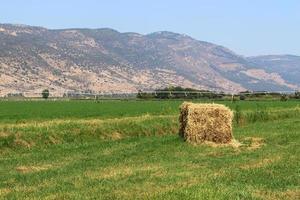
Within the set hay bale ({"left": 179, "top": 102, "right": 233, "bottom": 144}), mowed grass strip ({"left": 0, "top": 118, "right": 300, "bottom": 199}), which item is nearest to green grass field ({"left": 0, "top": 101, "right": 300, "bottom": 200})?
mowed grass strip ({"left": 0, "top": 118, "right": 300, "bottom": 199})

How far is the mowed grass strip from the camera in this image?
15.2 metres

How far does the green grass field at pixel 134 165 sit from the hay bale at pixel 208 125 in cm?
75

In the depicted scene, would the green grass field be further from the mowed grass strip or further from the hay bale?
the hay bale

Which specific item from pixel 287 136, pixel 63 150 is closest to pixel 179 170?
pixel 63 150

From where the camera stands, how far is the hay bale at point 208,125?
98.0 ft

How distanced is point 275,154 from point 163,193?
1013 centimetres

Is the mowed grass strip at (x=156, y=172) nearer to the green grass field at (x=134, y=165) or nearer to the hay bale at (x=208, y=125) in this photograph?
the green grass field at (x=134, y=165)

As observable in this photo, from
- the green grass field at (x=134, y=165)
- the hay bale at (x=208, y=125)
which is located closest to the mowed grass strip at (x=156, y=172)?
the green grass field at (x=134, y=165)

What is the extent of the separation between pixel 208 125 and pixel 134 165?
354 inches

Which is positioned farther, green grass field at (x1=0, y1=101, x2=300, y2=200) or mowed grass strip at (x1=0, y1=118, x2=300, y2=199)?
green grass field at (x1=0, y1=101, x2=300, y2=200)

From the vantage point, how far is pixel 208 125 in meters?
30.0

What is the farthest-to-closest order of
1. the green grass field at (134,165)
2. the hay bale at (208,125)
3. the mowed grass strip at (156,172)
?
the hay bale at (208,125) < the green grass field at (134,165) < the mowed grass strip at (156,172)

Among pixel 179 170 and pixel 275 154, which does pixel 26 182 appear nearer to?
pixel 179 170

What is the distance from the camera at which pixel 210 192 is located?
14031mm
